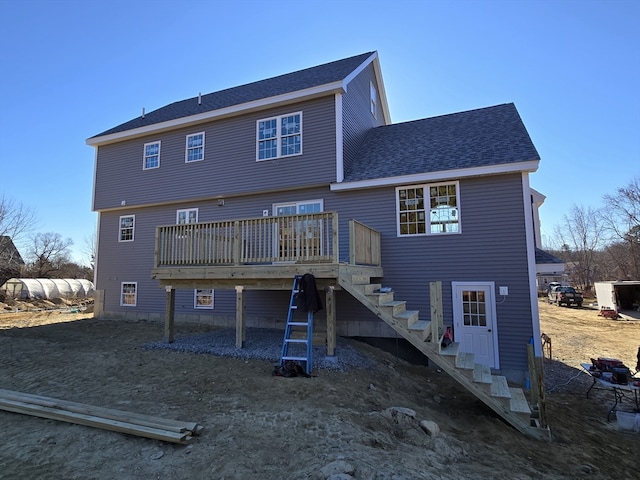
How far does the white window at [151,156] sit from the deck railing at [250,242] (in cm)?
552

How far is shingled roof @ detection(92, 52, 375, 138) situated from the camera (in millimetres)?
11297

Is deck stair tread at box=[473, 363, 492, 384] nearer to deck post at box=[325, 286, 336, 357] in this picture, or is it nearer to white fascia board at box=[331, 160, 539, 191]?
deck post at box=[325, 286, 336, 357]

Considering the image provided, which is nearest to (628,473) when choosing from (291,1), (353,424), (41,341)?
(353,424)

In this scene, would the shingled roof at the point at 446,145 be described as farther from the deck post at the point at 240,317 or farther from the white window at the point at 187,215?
the white window at the point at 187,215

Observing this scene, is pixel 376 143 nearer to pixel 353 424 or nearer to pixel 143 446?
pixel 353 424

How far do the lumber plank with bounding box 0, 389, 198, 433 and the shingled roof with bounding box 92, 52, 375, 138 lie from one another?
30.9 feet

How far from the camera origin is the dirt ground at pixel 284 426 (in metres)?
3.62

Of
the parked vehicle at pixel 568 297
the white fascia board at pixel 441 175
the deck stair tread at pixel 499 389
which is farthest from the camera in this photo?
the parked vehicle at pixel 568 297

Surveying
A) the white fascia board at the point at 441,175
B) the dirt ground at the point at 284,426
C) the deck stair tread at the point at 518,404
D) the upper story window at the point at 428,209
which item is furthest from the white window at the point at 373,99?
the deck stair tread at the point at 518,404

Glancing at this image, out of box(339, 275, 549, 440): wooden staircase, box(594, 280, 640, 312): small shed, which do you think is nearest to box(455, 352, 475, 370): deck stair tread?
box(339, 275, 549, 440): wooden staircase

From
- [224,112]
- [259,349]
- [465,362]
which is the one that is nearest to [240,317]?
[259,349]

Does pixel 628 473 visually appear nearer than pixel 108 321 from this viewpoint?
Yes

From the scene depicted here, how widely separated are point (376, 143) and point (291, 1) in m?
4.97

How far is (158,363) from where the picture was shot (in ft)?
24.1
